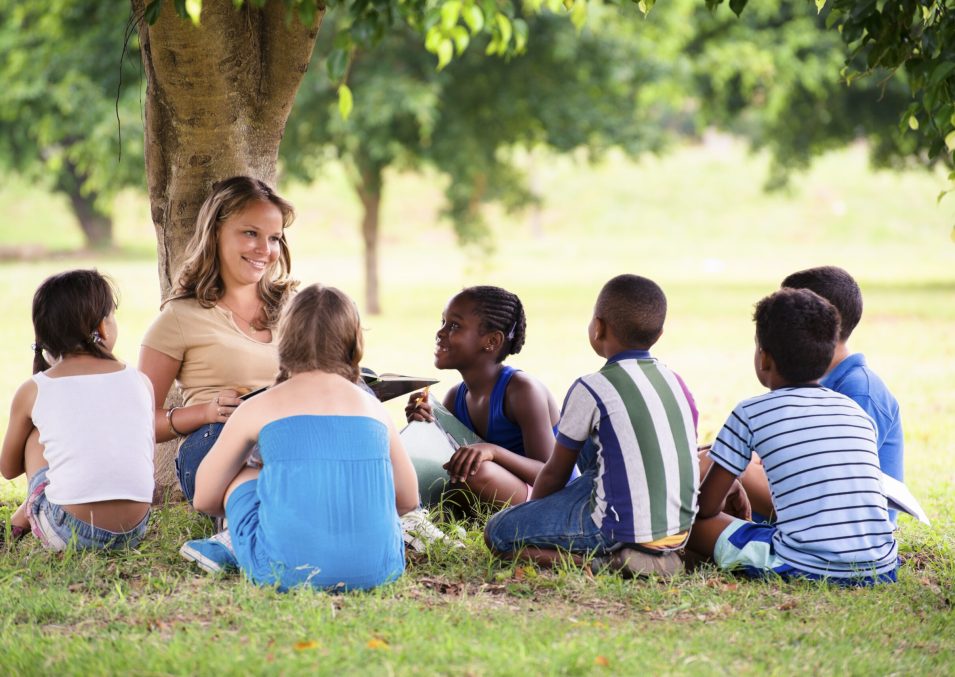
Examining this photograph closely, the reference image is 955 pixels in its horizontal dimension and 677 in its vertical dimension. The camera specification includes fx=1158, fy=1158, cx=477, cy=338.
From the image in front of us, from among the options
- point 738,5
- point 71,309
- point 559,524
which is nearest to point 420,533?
point 559,524

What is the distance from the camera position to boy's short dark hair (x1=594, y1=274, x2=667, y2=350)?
4.57 meters

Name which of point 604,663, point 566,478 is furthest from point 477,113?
point 604,663

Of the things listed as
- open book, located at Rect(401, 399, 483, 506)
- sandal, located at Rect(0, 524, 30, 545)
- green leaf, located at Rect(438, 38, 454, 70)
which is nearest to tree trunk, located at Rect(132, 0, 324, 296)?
sandal, located at Rect(0, 524, 30, 545)

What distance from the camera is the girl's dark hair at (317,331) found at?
13.7ft

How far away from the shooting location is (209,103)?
555 cm

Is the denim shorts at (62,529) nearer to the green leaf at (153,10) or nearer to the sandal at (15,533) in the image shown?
the sandal at (15,533)

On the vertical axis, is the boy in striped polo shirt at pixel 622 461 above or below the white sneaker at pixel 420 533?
above

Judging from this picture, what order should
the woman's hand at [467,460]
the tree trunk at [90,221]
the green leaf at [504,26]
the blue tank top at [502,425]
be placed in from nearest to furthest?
the green leaf at [504,26] → the woman's hand at [467,460] → the blue tank top at [502,425] → the tree trunk at [90,221]

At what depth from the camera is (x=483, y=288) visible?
5.62 meters

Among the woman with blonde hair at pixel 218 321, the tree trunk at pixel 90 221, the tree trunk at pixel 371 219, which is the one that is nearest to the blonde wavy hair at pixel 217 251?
the woman with blonde hair at pixel 218 321

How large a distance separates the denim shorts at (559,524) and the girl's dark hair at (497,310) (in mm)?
1062

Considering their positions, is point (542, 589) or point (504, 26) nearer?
point (504, 26)

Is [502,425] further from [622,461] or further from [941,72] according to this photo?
[941,72]

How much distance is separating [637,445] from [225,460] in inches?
A: 61.6
